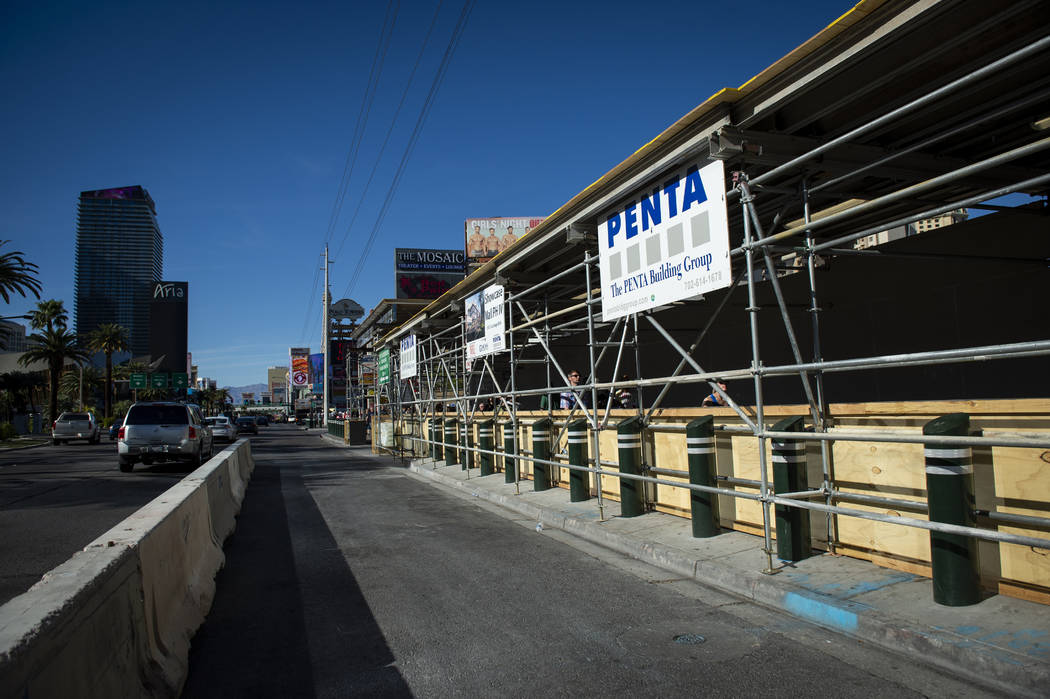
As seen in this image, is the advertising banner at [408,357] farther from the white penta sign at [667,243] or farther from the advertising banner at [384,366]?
the white penta sign at [667,243]

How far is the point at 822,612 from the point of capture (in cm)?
466

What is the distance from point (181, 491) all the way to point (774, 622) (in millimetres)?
5394

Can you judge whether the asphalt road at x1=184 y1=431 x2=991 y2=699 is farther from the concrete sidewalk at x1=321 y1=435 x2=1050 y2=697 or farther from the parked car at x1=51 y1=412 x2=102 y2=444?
the parked car at x1=51 y1=412 x2=102 y2=444

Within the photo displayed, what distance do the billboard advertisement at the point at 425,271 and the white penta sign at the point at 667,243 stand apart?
45669 mm

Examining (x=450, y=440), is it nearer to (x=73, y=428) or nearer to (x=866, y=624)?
(x=866, y=624)

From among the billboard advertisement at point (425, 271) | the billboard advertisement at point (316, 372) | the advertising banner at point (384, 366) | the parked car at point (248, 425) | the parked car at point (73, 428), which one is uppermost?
the billboard advertisement at point (425, 271)

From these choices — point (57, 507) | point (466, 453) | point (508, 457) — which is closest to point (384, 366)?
point (466, 453)

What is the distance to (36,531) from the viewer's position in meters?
8.54

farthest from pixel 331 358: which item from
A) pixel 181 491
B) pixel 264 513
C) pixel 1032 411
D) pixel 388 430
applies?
pixel 1032 411

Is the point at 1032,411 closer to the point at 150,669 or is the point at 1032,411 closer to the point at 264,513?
the point at 150,669

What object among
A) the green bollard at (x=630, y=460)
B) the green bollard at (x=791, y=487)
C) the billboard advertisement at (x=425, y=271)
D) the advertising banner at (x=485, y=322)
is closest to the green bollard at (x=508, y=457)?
the advertising banner at (x=485, y=322)

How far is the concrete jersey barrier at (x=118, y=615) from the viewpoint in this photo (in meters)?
2.25

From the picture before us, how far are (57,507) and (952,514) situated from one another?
40.8 ft

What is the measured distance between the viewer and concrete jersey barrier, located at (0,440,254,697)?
225 centimetres
